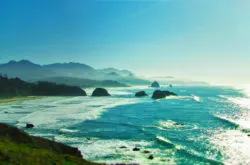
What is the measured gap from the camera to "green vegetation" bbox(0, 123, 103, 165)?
2650 cm

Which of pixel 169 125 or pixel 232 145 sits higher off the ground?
pixel 169 125

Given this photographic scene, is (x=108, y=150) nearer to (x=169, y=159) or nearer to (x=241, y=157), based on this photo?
(x=169, y=159)

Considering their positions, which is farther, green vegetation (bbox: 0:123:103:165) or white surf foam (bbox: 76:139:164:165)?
white surf foam (bbox: 76:139:164:165)

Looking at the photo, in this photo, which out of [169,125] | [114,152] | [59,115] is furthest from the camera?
[59,115]

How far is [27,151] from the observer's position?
29.6 meters

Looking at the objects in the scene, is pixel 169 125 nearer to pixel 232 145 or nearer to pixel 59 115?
pixel 232 145

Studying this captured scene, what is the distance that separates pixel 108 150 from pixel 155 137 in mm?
14938

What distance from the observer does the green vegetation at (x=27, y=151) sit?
2650 centimetres

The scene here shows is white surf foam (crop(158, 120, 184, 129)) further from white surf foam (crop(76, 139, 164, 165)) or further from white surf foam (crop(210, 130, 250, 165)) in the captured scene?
white surf foam (crop(76, 139, 164, 165))

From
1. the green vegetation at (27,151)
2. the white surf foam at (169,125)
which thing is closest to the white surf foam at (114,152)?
the green vegetation at (27,151)

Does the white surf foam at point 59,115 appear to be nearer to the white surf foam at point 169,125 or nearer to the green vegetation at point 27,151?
the white surf foam at point 169,125

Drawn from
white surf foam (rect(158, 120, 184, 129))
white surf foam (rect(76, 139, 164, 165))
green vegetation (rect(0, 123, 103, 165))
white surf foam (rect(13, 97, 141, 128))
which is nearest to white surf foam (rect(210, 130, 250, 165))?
white surf foam (rect(158, 120, 184, 129))

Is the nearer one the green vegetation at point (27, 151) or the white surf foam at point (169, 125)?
the green vegetation at point (27, 151)

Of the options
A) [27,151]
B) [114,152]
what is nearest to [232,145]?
[114,152]
